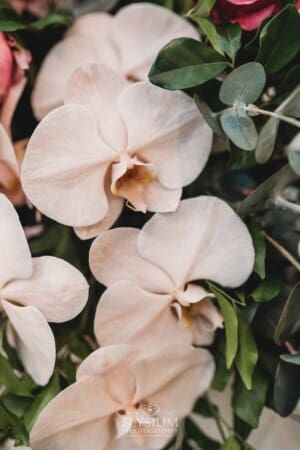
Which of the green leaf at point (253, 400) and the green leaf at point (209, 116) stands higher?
the green leaf at point (209, 116)

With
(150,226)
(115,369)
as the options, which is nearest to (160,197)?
(150,226)

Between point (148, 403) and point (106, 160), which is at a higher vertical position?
point (106, 160)

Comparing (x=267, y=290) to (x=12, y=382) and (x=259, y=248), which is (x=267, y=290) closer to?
(x=259, y=248)

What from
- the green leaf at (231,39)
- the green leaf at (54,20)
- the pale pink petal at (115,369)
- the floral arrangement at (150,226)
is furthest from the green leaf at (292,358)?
the green leaf at (54,20)

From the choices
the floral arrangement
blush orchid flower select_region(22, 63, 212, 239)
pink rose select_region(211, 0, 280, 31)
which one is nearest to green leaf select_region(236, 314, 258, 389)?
the floral arrangement

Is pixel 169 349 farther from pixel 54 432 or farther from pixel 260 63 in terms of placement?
pixel 260 63

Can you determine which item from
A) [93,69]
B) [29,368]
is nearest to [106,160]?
[93,69]

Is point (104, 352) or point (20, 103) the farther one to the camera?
point (20, 103)

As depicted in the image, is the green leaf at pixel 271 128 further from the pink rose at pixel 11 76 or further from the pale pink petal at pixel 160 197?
the pink rose at pixel 11 76
